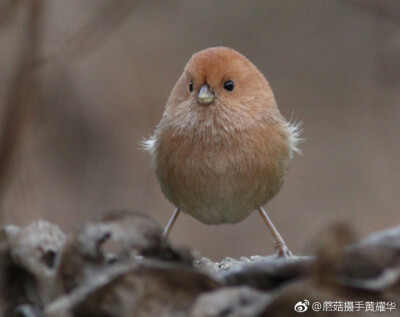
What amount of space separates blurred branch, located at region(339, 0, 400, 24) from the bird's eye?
0.74m

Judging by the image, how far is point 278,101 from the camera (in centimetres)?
761

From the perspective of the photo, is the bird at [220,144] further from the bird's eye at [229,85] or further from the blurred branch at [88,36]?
the blurred branch at [88,36]

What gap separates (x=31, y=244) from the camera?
5.61 ft

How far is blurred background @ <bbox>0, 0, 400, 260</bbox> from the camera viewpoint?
22.3ft

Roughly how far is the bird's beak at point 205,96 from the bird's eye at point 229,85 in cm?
11

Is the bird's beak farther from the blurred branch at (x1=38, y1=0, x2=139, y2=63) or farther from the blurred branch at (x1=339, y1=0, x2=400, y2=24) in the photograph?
the blurred branch at (x1=339, y1=0, x2=400, y2=24)

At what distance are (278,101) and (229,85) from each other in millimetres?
3974

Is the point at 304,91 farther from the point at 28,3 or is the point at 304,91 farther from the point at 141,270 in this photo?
the point at 141,270

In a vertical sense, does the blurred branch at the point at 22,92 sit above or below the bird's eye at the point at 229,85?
below

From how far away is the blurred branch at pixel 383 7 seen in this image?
11.5 ft

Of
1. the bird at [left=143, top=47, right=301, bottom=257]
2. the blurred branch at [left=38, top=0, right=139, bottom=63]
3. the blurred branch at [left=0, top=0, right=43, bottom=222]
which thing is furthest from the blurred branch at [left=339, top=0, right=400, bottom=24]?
the blurred branch at [left=0, top=0, right=43, bottom=222]

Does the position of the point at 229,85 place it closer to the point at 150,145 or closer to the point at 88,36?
the point at 150,145

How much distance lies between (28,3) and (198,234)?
4.86 meters

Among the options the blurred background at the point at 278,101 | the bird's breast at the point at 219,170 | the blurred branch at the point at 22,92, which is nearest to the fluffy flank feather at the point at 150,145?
the bird's breast at the point at 219,170
